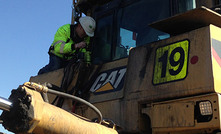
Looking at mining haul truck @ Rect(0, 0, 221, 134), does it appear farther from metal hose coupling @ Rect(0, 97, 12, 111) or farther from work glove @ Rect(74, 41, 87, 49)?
work glove @ Rect(74, 41, 87, 49)

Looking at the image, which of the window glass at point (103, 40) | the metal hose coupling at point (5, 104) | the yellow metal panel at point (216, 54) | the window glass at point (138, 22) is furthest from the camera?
the window glass at point (103, 40)

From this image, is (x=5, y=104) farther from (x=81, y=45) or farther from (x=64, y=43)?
(x=64, y=43)

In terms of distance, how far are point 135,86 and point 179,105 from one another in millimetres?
520

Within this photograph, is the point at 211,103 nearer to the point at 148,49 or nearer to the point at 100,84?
the point at 148,49

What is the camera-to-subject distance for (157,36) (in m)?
3.46

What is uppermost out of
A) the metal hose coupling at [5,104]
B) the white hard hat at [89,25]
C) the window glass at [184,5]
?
the white hard hat at [89,25]

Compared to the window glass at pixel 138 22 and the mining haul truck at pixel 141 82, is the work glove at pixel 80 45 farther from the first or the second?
the window glass at pixel 138 22

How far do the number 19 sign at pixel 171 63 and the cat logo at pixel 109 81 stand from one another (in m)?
0.48

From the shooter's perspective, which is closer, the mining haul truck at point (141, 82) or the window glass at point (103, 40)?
the mining haul truck at point (141, 82)

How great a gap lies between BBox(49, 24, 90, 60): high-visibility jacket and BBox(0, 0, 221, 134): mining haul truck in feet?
1.10

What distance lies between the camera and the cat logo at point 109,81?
11.0ft

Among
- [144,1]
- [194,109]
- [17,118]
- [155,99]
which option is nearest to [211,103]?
[194,109]

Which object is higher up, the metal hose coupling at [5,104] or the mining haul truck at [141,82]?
the mining haul truck at [141,82]

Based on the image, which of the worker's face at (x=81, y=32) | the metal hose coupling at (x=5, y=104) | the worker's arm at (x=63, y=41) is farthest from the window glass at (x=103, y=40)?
the metal hose coupling at (x=5, y=104)
